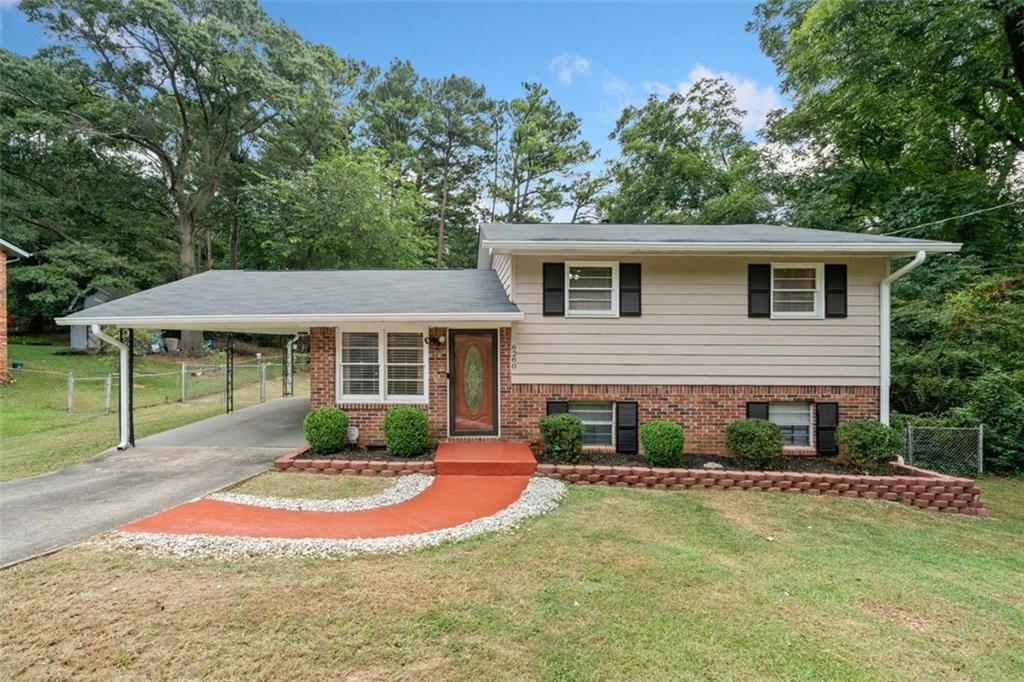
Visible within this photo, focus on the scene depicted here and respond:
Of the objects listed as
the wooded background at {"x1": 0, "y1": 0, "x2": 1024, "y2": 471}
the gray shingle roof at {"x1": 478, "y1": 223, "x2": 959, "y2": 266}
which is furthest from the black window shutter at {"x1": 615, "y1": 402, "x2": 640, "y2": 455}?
the wooded background at {"x1": 0, "y1": 0, "x2": 1024, "y2": 471}

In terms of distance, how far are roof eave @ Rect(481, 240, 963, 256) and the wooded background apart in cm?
384

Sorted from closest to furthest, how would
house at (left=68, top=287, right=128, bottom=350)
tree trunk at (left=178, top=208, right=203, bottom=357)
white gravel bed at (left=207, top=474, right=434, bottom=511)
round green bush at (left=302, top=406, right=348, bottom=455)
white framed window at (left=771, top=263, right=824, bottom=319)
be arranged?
1. white gravel bed at (left=207, top=474, right=434, bottom=511)
2. round green bush at (left=302, top=406, right=348, bottom=455)
3. white framed window at (left=771, top=263, right=824, bottom=319)
4. house at (left=68, top=287, right=128, bottom=350)
5. tree trunk at (left=178, top=208, right=203, bottom=357)

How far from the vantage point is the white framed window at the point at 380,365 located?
7617mm

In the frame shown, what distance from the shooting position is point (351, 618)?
116 inches

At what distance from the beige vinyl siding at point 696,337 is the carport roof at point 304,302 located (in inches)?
36.6

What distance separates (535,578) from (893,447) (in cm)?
635

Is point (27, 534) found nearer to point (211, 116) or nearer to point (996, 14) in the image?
point (996, 14)

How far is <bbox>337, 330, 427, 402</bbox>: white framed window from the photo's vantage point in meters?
7.62

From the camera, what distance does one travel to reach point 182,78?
19.3 m

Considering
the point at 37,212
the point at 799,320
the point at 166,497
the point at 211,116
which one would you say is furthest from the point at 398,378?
the point at 37,212

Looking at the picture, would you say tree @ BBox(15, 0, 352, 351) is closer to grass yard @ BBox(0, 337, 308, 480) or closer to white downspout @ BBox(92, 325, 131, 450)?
grass yard @ BBox(0, 337, 308, 480)

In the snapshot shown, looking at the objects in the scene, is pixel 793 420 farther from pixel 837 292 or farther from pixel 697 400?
pixel 837 292

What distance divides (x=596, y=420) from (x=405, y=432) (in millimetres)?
3195

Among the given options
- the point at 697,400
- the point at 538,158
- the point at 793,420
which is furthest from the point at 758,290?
the point at 538,158
